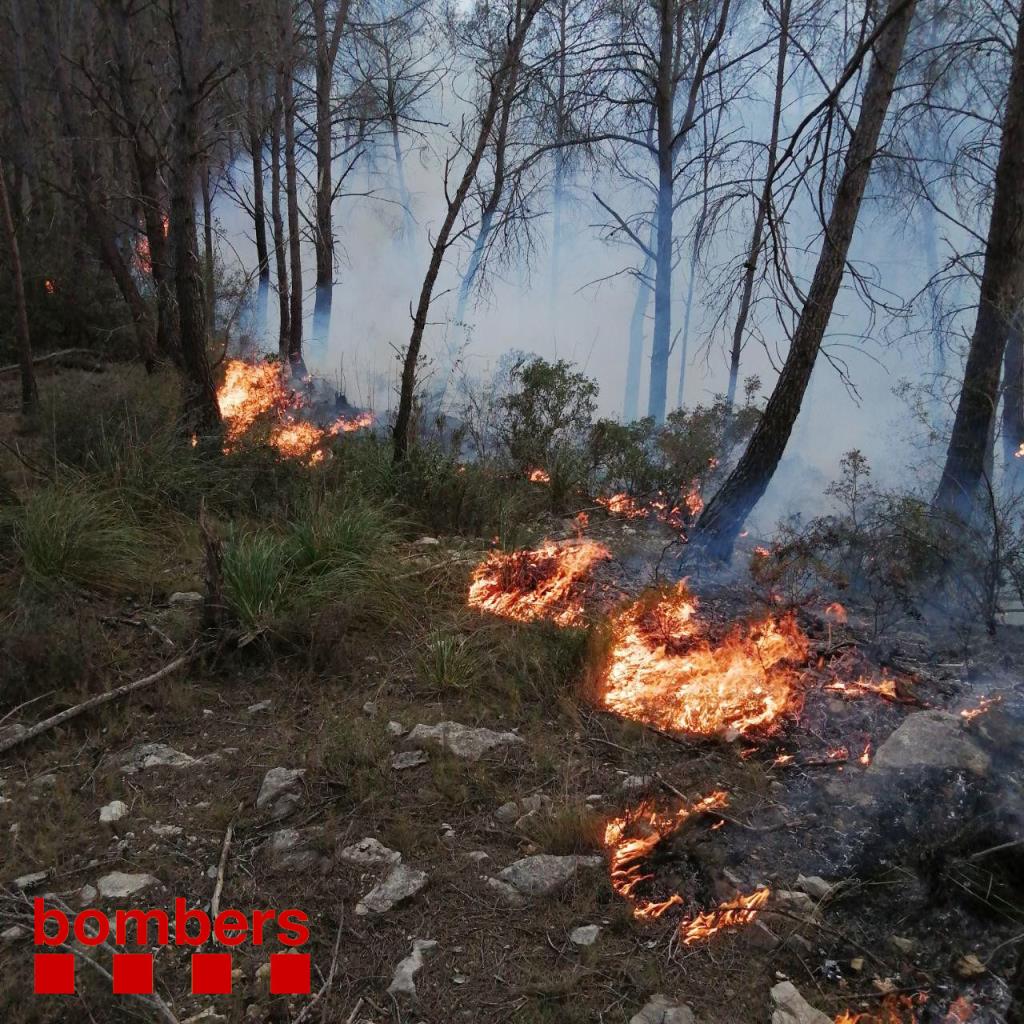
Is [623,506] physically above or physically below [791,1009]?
above

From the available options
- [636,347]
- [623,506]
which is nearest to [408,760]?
[623,506]

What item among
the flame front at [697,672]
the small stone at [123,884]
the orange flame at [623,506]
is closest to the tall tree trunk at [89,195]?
the orange flame at [623,506]

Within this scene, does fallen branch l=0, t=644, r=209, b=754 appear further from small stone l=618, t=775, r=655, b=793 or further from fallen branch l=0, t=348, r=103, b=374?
fallen branch l=0, t=348, r=103, b=374

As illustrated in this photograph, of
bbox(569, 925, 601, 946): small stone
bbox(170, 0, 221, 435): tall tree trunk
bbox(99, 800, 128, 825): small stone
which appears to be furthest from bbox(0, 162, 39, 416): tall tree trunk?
bbox(569, 925, 601, 946): small stone

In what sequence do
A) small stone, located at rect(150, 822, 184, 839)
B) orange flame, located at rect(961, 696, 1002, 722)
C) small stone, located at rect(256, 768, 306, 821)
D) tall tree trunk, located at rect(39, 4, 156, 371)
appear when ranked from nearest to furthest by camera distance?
small stone, located at rect(150, 822, 184, 839) < small stone, located at rect(256, 768, 306, 821) < orange flame, located at rect(961, 696, 1002, 722) < tall tree trunk, located at rect(39, 4, 156, 371)

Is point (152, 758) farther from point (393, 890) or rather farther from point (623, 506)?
point (623, 506)

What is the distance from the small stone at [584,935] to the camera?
238 centimetres

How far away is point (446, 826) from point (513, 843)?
0.27m

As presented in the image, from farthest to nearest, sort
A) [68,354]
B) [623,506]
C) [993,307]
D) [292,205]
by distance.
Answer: [292,205] < [68,354] < [623,506] < [993,307]

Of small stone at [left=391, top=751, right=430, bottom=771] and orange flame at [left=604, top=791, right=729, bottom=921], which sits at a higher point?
small stone at [left=391, top=751, right=430, bottom=771]

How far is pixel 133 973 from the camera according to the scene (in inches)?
85.9

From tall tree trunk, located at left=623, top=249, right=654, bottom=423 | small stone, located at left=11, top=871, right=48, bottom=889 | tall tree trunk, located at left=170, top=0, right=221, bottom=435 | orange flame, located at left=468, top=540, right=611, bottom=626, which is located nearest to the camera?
small stone, located at left=11, top=871, right=48, bottom=889

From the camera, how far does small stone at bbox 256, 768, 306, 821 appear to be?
297 centimetres

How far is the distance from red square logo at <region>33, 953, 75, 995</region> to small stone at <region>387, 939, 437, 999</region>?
90 cm
